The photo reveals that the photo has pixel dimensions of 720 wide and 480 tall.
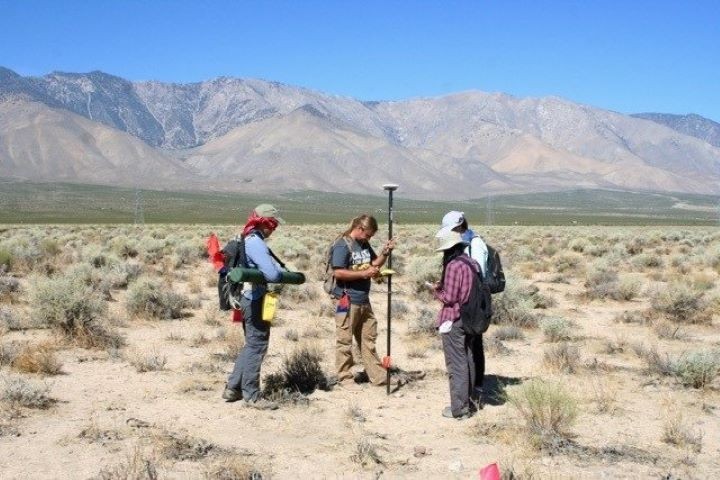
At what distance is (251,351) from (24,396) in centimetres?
236

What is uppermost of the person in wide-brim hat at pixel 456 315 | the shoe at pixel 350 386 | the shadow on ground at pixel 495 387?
the person in wide-brim hat at pixel 456 315

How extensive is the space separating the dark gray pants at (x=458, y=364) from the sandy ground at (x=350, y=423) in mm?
204

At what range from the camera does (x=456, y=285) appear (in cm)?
723

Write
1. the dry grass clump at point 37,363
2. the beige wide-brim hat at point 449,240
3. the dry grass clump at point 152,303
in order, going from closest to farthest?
the beige wide-brim hat at point 449,240 < the dry grass clump at point 37,363 < the dry grass clump at point 152,303

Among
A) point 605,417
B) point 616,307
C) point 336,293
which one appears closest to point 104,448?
point 336,293

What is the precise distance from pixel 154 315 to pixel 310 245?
64.0 feet

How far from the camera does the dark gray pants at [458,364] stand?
7.34 metres

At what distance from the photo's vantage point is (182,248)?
2511 cm

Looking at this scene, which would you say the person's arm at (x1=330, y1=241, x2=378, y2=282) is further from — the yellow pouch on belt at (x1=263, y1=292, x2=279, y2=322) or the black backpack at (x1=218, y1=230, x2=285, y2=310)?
the yellow pouch on belt at (x1=263, y1=292, x2=279, y2=322)

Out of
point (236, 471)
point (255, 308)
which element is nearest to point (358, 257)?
point (255, 308)

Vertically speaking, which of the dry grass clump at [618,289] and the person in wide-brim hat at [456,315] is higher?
the person in wide-brim hat at [456,315]

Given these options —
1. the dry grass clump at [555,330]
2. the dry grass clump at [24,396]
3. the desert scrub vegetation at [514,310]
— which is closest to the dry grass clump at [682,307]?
the desert scrub vegetation at [514,310]

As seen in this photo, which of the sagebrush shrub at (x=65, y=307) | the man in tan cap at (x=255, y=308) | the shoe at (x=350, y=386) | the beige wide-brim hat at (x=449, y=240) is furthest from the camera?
the sagebrush shrub at (x=65, y=307)

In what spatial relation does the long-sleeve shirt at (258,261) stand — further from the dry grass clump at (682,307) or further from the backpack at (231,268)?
the dry grass clump at (682,307)
